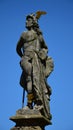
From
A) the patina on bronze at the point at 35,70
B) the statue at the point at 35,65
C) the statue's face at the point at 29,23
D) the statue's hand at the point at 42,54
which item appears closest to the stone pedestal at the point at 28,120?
the patina on bronze at the point at 35,70

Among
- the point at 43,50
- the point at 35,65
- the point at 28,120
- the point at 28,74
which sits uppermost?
the point at 43,50

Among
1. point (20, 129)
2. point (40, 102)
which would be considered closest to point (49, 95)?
point (40, 102)

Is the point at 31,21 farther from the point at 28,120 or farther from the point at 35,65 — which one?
the point at 28,120

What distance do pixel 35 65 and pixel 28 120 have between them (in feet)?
6.47

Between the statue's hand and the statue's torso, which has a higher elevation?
the statue's torso

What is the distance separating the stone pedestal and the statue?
266 mm

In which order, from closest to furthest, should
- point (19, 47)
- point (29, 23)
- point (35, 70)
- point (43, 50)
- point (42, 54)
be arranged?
point (35, 70) → point (42, 54) → point (43, 50) → point (29, 23) → point (19, 47)

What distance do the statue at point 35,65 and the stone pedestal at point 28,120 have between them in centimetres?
27

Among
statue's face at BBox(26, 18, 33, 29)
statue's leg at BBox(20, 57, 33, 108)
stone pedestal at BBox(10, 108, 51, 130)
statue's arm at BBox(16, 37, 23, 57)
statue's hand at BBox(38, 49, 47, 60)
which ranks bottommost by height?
stone pedestal at BBox(10, 108, 51, 130)

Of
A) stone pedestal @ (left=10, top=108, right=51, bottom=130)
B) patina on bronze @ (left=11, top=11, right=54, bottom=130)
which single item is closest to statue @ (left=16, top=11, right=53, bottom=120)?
patina on bronze @ (left=11, top=11, right=54, bottom=130)

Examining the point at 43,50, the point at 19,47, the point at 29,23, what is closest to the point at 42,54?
the point at 43,50

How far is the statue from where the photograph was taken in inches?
506

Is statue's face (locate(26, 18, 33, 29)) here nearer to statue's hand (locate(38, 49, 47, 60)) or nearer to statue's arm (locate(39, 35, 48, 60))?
statue's arm (locate(39, 35, 48, 60))

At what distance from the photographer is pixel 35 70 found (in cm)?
1302
